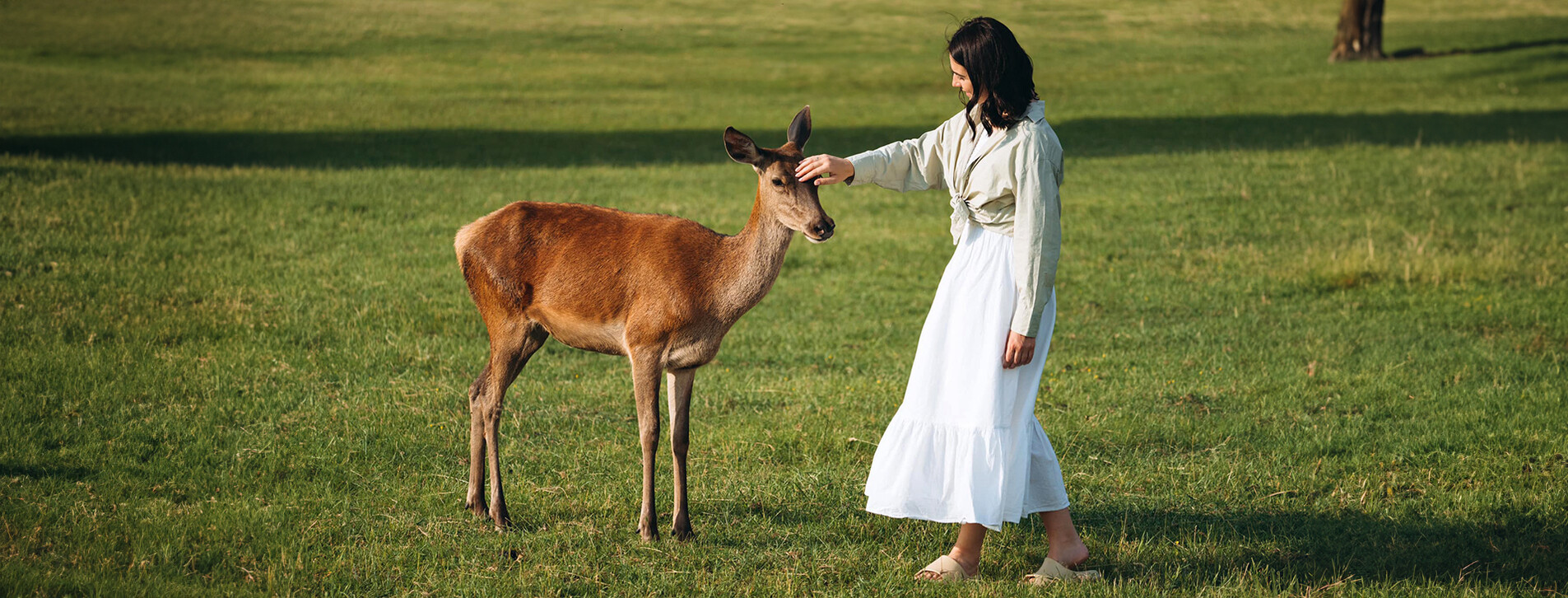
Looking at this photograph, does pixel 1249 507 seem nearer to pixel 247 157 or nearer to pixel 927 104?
pixel 247 157

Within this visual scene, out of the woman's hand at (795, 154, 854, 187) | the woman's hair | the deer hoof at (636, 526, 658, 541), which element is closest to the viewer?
the woman's hair

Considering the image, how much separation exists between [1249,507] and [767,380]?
3.62 metres

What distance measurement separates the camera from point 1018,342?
508 centimetres

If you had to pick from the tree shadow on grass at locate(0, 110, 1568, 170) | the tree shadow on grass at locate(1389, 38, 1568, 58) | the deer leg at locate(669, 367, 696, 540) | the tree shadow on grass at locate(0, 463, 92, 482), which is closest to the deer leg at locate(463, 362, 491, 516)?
the deer leg at locate(669, 367, 696, 540)

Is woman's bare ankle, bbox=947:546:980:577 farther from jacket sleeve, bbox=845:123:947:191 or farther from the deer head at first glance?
jacket sleeve, bbox=845:123:947:191

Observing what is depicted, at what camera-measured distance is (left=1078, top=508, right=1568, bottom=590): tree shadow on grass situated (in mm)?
5805

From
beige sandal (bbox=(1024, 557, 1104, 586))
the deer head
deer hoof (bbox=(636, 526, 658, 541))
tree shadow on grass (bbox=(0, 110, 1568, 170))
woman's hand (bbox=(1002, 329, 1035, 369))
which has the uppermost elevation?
the deer head

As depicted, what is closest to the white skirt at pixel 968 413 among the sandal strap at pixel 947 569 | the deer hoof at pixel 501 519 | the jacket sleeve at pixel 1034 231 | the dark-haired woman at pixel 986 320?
the dark-haired woman at pixel 986 320

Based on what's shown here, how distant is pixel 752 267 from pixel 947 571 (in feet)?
5.21

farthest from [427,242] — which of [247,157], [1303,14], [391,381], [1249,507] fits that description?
[1303,14]

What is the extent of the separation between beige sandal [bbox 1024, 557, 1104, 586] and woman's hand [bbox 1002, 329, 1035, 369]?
3.30ft

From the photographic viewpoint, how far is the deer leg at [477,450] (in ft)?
20.5

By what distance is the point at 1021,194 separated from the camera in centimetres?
505

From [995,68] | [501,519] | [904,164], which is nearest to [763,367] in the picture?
[501,519]
